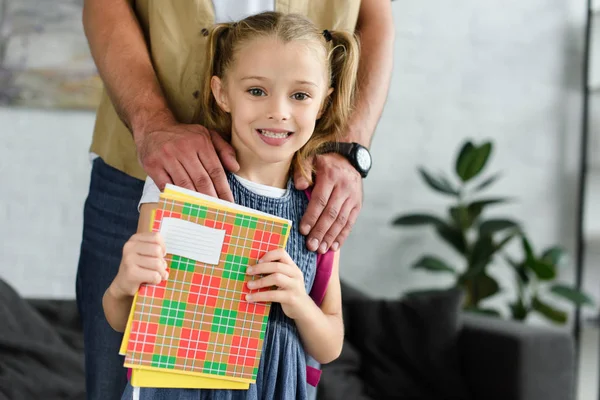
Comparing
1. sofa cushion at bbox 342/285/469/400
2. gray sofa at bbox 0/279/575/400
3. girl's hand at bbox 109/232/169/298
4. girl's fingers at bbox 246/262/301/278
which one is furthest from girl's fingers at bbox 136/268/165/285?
sofa cushion at bbox 342/285/469/400

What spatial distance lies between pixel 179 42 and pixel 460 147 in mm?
2804

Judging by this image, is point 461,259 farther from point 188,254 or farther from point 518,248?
point 188,254

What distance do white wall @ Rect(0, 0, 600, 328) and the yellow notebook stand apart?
2.78 meters

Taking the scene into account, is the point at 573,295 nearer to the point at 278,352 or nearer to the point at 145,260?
the point at 278,352

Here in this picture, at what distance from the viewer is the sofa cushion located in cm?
282

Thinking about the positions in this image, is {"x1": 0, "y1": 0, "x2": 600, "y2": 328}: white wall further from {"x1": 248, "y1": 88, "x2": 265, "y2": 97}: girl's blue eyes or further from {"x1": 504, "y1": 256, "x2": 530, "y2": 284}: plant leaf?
{"x1": 248, "y1": 88, "x2": 265, "y2": 97}: girl's blue eyes

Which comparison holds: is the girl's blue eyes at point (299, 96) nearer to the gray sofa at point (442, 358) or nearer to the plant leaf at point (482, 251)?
the gray sofa at point (442, 358)

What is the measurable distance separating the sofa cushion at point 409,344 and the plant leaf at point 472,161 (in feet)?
2.25

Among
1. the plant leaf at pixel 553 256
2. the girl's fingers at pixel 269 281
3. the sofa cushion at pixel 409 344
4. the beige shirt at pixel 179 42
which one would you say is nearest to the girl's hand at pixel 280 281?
the girl's fingers at pixel 269 281

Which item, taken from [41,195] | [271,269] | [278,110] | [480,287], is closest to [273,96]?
[278,110]

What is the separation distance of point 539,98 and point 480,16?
51cm

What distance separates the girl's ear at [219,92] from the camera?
108 cm

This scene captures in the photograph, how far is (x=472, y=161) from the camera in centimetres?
339

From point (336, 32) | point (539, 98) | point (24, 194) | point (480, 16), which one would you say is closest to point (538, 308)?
point (539, 98)
